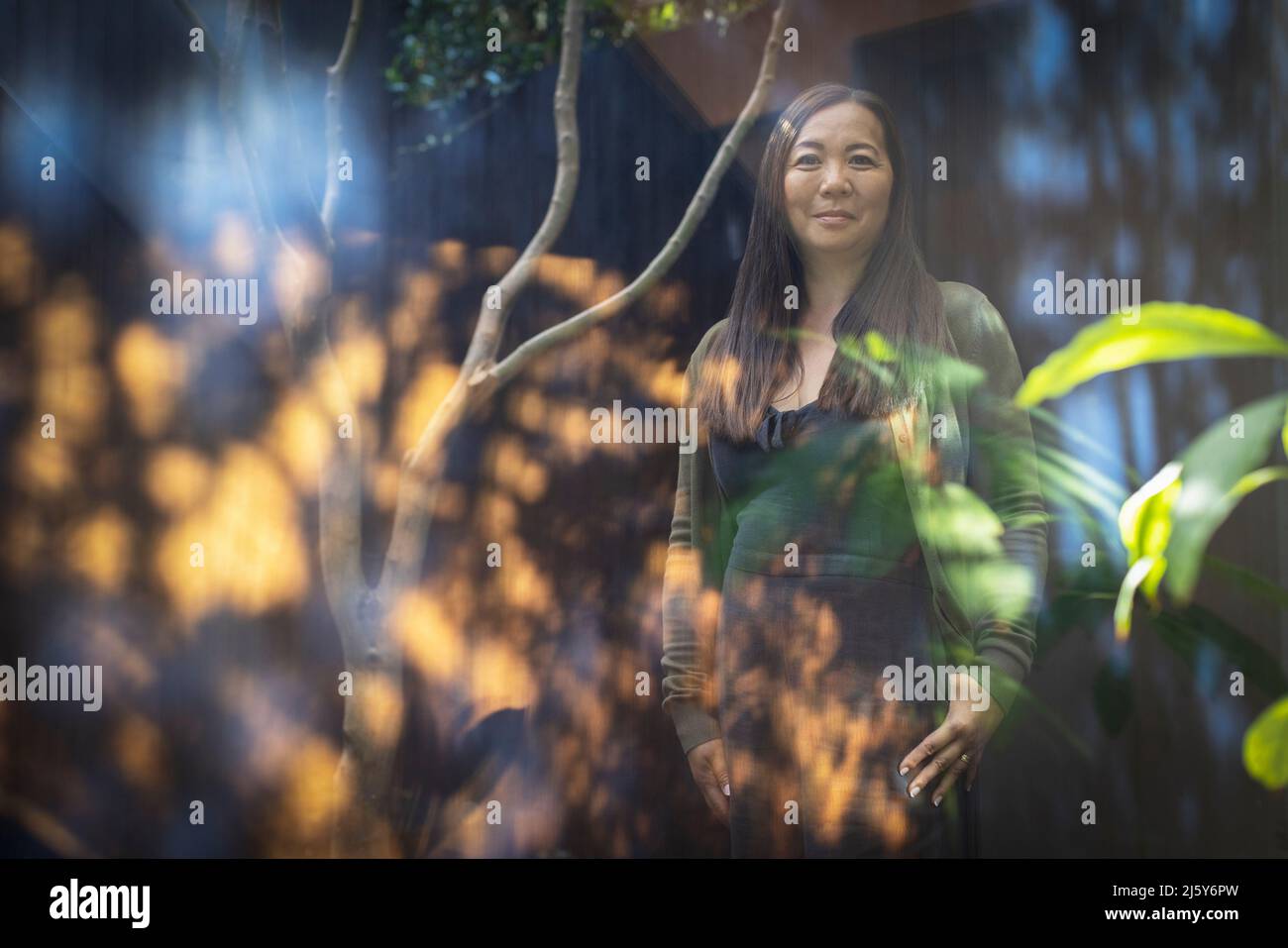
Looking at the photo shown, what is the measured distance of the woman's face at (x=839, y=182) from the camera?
2879 mm

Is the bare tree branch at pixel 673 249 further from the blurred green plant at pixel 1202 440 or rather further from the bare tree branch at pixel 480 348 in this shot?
the blurred green plant at pixel 1202 440

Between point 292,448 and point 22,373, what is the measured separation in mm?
761

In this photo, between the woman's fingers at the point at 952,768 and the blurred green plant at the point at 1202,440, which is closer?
the blurred green plant at the point at 1202,440

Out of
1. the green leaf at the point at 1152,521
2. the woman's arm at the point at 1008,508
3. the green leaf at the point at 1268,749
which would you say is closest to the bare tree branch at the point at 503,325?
the woman's arm at the point at 1008,508

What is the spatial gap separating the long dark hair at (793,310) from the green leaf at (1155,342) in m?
1.79

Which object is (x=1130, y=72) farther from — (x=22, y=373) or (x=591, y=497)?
(x=22, y=373)

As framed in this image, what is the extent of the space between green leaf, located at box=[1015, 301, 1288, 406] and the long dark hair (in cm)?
179

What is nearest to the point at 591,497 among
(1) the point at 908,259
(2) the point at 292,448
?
(2) the point at 292,448

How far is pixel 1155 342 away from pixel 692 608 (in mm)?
2017

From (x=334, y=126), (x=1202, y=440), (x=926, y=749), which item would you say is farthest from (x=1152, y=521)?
(x=334, y=126)

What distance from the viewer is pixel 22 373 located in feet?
9.71

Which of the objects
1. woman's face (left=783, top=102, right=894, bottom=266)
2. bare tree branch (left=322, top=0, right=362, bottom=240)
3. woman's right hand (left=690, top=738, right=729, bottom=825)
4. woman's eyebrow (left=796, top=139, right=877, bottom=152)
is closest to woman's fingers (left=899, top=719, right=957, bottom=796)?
woman's right hand (left=690, top=738, right=729, bottom=825)

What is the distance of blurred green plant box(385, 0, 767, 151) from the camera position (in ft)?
9.68

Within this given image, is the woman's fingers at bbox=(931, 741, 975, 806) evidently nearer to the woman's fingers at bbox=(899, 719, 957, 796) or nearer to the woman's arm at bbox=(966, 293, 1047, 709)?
the woman's fingers at bbox=(899, 719, 957, 796)
